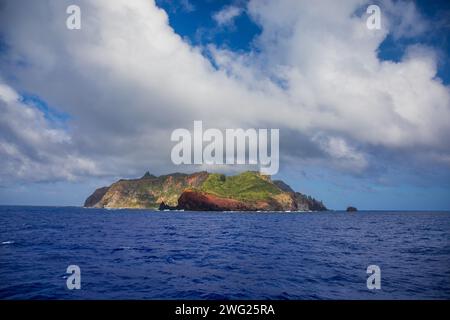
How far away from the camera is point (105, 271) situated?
2277cm

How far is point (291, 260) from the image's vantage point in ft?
95.8

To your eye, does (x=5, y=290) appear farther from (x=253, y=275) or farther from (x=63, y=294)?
(x=253, y=275)

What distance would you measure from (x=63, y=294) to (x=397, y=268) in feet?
92.8

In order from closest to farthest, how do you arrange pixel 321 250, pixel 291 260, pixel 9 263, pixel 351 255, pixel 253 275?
1. pixel 253 275
2. pixel 9 263
3. pixel 291 260
4. pixel 351 255
5. pixel 321 250

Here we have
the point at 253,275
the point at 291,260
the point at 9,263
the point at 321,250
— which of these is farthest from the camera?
the point at 321,250

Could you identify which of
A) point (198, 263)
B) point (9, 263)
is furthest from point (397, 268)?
point (9, 263)

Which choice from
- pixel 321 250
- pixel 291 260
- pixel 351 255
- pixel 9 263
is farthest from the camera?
pixel 321 250
